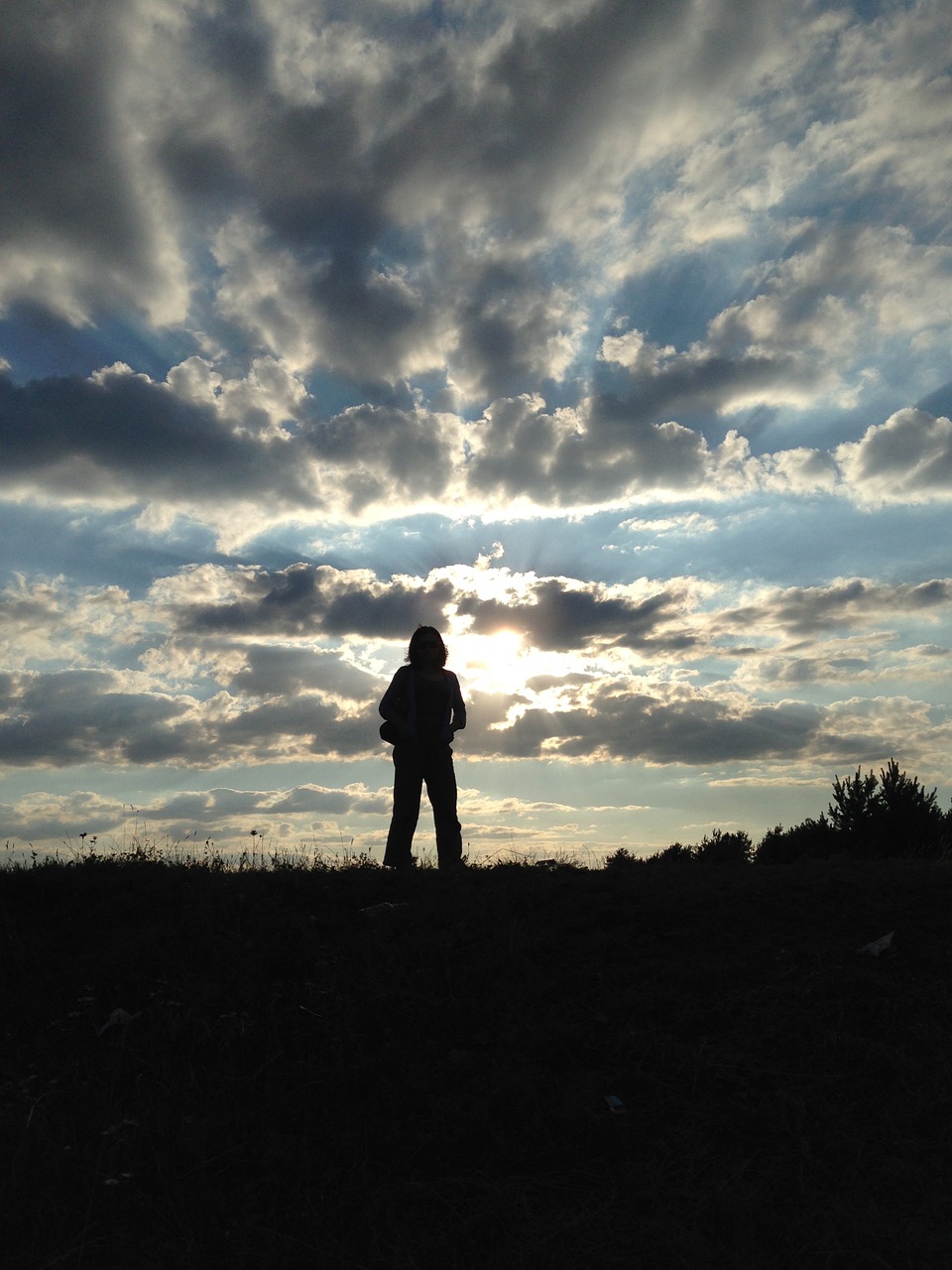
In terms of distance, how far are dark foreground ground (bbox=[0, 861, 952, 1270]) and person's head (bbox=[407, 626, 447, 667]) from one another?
3.52m

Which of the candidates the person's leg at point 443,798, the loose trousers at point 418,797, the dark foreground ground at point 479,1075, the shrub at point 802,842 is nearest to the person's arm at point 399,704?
the loose trousers at point 418,797

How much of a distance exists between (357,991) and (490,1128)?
1.71 meters

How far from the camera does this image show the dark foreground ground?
15.2 ft

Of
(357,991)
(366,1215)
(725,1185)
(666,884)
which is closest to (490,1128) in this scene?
(366,1215)

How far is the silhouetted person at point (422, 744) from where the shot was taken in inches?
459

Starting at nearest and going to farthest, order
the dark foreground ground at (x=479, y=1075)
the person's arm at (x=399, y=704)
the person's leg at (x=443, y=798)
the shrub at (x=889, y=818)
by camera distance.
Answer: the dark foreground ground at (x=479, y=1075), the person's arm at (x=399, y=704), the person's leg at (x=443, y=798), the shrub at (x=889, y=818)

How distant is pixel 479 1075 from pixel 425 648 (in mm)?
6551

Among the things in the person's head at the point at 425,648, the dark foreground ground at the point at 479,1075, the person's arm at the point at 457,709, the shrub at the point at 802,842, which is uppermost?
the person's head at the point at 425,648

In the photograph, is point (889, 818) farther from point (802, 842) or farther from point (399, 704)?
point (399, 704)

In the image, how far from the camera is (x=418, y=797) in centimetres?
1178

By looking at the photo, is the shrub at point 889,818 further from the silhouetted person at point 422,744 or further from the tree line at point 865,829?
the silhouetted person at point 422,744

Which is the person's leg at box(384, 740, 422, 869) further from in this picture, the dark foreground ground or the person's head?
the dark foreground ground

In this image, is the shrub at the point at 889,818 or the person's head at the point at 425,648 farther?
the shrub at the point at 889,818

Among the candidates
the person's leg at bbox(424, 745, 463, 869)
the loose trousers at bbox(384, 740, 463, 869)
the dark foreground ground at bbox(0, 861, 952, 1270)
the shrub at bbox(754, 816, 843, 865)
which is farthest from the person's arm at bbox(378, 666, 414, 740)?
the shrub at bbox(754, 816, 843, 865)
